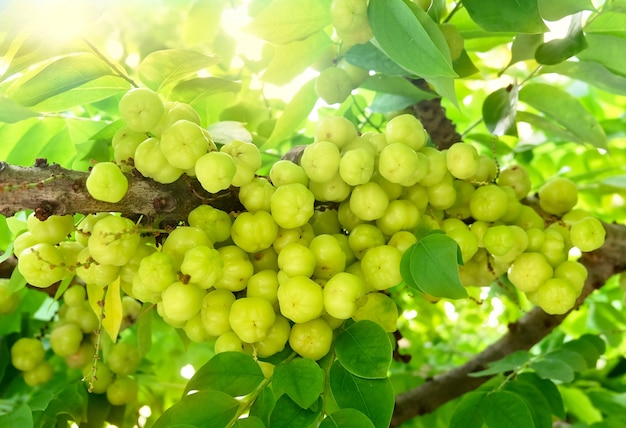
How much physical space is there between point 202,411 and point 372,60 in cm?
78

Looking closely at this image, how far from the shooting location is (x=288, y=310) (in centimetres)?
100

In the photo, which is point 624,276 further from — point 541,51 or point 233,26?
point 233,26

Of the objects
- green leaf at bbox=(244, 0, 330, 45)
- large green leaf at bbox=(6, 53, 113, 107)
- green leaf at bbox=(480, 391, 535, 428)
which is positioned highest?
green leaf at bbox=(244, 0, 330, 45)

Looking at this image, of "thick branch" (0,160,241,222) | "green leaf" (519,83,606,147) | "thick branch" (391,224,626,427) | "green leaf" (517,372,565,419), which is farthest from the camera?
"thick branch" (391,224,626,427)

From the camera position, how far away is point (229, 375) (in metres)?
1.06

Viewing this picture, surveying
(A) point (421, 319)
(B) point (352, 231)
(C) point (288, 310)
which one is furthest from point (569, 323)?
(C) point (288, 310)

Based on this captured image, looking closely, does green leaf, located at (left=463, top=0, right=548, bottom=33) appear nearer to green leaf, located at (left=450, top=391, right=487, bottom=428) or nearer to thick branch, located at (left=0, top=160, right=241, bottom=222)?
thick branch, located at (left=0, top=160, right=241, bottom=222)

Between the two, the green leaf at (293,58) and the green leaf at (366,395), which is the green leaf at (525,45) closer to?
the green leaf at (293,58)

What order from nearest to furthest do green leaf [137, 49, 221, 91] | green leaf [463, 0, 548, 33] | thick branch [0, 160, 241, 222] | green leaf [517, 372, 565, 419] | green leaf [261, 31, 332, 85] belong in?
thick branch [0, 160, 241, 222]
green leaf [463, 0, 548, 33]
green leaf [137, 49, 221, 91]
green leaf [261, 31, 332, 85]
green leaf [517, 372, 565, 419]

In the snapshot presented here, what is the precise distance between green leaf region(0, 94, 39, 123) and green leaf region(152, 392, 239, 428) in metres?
0.60

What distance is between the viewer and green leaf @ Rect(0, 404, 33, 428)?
1.10m

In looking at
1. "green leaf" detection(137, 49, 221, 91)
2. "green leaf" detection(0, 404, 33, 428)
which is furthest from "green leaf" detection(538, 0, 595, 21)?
"green leaf" detection(0, 404, 33, 428)

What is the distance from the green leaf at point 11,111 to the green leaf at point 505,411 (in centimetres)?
110

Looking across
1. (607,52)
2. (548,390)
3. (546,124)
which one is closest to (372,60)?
(607,52)
